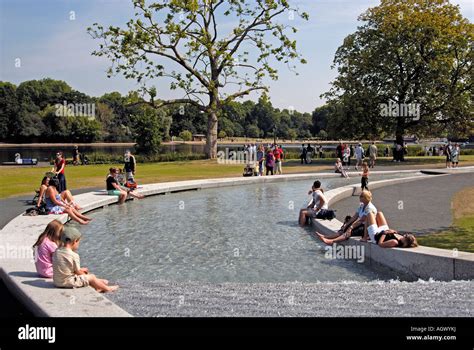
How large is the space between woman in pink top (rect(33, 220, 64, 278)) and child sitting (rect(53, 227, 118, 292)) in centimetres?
46

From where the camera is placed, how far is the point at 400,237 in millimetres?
10219

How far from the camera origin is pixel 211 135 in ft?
134

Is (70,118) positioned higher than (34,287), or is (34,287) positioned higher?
(70,118)

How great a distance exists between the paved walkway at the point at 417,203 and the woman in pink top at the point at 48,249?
27.5 feet

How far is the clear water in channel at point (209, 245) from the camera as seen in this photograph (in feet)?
31.7

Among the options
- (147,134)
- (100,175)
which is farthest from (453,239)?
(147,134)

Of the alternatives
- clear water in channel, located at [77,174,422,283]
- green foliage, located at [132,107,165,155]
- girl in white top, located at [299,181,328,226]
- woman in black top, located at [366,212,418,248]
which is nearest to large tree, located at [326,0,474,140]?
green foliage, located at [132,107,165,155]

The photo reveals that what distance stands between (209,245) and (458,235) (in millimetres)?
5799

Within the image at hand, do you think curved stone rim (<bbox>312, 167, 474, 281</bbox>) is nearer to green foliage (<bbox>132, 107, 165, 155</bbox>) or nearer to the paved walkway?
the paved walkway

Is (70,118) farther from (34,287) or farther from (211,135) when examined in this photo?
(34,287)

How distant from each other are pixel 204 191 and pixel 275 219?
7.39 meters

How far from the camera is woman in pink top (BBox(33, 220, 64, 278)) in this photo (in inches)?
328

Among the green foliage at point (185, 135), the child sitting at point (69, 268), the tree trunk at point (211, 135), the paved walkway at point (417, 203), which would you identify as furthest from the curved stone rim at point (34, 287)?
the green foliage at point (185, 135)
